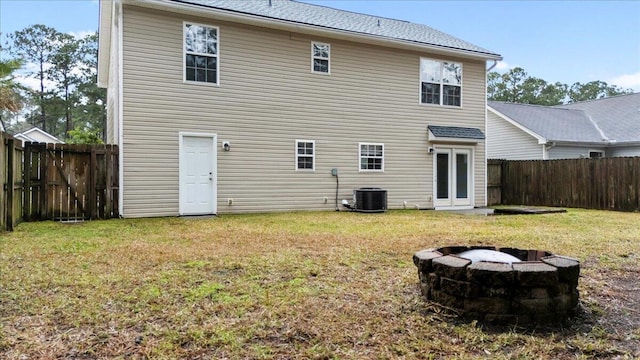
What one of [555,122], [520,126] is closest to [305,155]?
[520,126]

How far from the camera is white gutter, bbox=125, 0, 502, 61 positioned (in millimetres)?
9562

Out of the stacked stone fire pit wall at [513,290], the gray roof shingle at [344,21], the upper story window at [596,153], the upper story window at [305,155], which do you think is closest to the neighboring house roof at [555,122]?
the upper story window at [596,153]

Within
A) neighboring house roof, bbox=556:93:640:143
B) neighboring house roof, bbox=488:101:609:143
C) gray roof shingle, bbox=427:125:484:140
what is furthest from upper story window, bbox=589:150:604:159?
gray roof shingle, bbox=427:125:484:140

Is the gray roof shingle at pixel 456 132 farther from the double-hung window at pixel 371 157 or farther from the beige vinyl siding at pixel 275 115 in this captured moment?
the double-hung window at pixel 371 157

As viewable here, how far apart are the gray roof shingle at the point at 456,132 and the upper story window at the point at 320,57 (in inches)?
148

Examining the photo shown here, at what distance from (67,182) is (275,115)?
497 cm

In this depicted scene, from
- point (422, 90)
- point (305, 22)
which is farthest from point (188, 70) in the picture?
point (422, 90)

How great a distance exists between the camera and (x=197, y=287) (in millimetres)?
3707

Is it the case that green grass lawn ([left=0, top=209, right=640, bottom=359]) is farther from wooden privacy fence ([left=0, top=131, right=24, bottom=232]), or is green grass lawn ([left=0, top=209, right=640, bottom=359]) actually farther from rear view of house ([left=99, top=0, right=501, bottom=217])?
rear view of house ([left=99, top=0, right=501, bottom=217])

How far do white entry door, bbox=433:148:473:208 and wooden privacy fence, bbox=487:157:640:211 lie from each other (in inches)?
67.7

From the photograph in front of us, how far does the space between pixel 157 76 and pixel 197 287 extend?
24.0ft

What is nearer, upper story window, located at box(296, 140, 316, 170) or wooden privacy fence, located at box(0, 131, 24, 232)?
wooden privacy fence, located at box(0, 131, 24, 232)

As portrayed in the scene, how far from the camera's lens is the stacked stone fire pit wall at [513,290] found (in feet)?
9.07

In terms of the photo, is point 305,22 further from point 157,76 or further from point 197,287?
point 197,287
